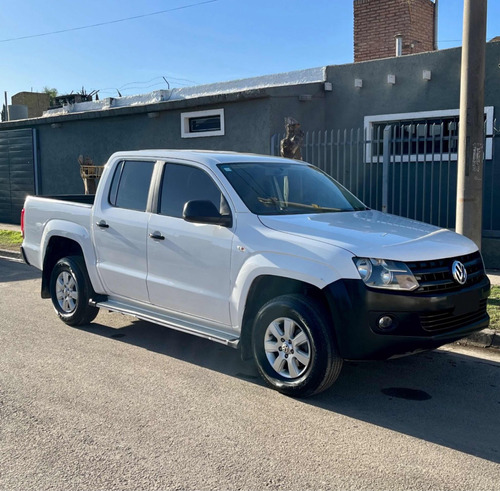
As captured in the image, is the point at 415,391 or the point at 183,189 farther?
the point at 183,189

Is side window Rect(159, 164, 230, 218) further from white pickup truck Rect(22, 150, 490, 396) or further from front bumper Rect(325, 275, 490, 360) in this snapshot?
front bumper Rect(325, 275, 490, 360)

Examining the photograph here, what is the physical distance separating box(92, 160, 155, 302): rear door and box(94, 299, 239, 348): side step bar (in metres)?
0.12

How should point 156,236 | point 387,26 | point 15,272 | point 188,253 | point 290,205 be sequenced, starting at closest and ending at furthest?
1. point 188,253
2. point 290,205
3. point 156,236
4. point 15,272
5. point 387,26

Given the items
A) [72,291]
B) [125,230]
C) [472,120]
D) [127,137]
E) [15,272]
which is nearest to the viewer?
[125,230]

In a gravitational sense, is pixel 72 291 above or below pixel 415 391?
above

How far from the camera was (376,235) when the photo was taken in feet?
15.3

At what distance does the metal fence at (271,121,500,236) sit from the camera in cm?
1048

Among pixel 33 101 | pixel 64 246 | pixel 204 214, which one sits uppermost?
pixel 33 101

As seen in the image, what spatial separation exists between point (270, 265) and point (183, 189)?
55.6 inches

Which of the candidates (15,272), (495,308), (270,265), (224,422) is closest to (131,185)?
(270,265)

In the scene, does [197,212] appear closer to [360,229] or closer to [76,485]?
[360,229]

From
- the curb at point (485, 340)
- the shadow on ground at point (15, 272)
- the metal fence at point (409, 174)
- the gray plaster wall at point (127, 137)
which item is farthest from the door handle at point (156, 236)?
the gray plaster wall at point (127, 137)

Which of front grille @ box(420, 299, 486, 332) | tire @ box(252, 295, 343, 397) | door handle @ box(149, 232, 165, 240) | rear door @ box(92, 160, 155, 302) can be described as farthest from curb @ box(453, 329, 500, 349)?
rear door @ box(92, 160, 155, 302)

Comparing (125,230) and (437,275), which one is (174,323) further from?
(437,275)
